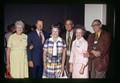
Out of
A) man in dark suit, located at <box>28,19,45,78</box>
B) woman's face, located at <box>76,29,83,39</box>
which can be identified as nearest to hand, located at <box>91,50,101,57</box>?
woman's face, located at <box>76,29,83,39</box>

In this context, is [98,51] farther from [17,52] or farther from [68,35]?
[17,52]

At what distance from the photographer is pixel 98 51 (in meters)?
3.03

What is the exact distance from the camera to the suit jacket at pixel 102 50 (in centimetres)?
301

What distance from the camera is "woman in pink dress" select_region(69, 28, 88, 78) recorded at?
3.01m

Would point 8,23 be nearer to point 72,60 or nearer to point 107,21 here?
point 72,60

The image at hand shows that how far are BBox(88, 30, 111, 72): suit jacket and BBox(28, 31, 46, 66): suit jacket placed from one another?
0.49 m

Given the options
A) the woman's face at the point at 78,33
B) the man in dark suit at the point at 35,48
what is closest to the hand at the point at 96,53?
the woman's face at the point at 78,33

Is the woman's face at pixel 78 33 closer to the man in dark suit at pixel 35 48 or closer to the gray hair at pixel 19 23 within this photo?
the man in dark suit at pixel 35 48

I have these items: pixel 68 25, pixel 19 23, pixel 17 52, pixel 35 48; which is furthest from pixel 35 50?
pixel 68 25

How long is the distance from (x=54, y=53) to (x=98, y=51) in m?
0.44

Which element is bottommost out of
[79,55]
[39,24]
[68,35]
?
[79,55]

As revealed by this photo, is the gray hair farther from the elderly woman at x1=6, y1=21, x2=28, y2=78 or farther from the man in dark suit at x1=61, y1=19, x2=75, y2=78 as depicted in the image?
the man in dark suit at x1=61, y1=19, x2=75, y2=78

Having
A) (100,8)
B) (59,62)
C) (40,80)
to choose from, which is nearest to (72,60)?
(59,62)

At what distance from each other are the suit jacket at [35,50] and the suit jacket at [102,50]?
486 millimetres
